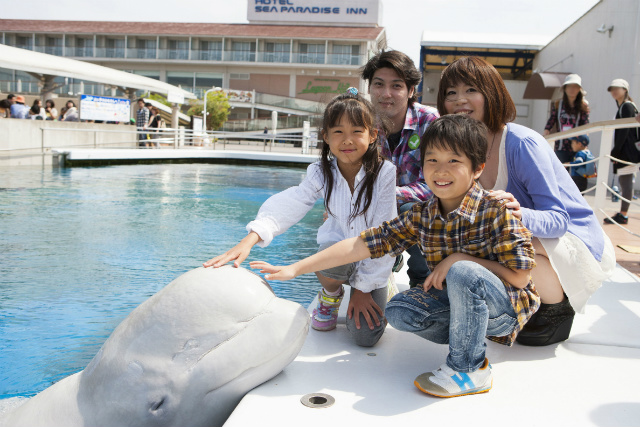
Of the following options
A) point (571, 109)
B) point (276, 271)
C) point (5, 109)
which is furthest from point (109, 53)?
point (276, 271)

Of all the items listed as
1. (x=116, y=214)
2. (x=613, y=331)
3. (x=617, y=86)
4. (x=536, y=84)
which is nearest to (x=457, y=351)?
(x=613, y=331)

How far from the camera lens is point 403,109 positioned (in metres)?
2.82

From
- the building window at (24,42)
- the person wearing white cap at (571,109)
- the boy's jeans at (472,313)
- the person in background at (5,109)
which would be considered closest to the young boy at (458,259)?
the boy's jeans at (472,313)

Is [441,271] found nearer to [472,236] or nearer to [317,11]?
[472,236]

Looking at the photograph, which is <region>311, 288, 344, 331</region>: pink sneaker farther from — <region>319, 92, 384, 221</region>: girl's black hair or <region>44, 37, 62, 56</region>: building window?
<region>44, 37, 62, 56</region>: building window

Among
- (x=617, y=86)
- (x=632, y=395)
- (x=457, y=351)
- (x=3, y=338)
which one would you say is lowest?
(x=3, y=338)

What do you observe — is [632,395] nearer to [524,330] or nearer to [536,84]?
[524,330]

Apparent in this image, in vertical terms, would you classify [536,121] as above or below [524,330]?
above

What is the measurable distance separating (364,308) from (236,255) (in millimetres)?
621

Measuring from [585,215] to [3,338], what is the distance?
312 centimetres

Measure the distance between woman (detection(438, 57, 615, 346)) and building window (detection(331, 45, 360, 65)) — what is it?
3927cm

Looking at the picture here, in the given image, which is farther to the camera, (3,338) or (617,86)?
(617,86)

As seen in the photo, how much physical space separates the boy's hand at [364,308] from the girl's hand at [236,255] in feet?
1.68

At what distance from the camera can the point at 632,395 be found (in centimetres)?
179
